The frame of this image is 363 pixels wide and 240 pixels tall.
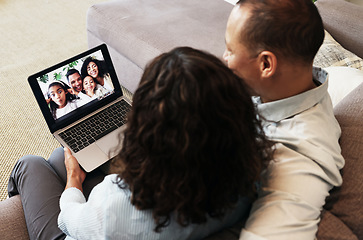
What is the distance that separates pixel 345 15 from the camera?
5.36 ft

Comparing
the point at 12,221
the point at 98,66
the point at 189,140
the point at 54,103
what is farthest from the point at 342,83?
the point at 12,221

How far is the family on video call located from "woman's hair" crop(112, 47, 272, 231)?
68 centimetres

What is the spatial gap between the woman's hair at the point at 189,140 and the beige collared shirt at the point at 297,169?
77mm

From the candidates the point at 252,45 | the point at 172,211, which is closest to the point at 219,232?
the point at 172,211

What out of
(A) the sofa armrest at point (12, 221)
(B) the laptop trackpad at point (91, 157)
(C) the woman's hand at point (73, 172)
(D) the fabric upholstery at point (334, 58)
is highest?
(D) the fabric upholstery at point (334, 58)

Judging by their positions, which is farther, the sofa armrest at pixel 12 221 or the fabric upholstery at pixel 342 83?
the fabric upholstery at pixel 342 83

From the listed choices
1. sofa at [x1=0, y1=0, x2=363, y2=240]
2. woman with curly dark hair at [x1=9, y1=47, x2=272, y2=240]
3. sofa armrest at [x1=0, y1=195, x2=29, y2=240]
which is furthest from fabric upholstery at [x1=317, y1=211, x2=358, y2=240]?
sofa armrest at [x1=0, y1=195, x2=29, y2=240]

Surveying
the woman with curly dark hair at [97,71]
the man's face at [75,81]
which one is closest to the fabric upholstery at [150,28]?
the woman with curly dark hair at [97,71]

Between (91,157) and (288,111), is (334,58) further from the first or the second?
(91,157)

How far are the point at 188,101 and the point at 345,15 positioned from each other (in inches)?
54.6

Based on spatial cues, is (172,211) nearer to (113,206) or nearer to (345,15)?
(113,206)

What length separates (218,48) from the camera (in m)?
1.66

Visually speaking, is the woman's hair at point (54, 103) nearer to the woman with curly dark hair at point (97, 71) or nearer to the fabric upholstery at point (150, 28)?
the woman with curly dark hair at point (97, 71)

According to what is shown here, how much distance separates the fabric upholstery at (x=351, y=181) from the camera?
80cm
